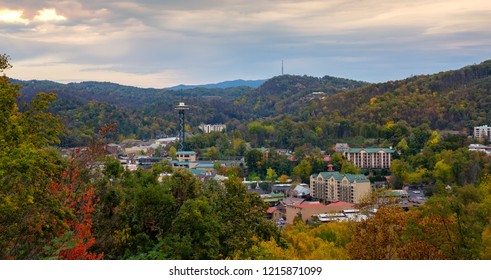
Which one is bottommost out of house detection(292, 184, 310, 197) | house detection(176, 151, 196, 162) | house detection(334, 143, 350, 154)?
house detection(292, 184, 310, 197)

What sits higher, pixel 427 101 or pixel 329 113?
pixel 427 101

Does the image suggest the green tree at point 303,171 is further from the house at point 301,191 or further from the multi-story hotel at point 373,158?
the multi-story hotel at point 373,158

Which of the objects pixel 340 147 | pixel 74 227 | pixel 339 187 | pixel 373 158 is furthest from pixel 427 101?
pixel 74 227

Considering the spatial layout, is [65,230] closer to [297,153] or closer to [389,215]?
[389,215]

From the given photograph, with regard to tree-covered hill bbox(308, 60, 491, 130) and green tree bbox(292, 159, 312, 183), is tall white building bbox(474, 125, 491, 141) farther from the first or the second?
green tree bbox(292, 159, 312, 183)

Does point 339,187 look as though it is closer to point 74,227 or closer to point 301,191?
point 301,191

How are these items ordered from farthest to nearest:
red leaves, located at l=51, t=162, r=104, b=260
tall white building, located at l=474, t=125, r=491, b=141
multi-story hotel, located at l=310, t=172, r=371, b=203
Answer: tall white building, located at l=474, t=125, r=491, b=141
multi-story hotel, located at l=310, t=172, r=371, b=203
red leaves, located at l=51, t=162, r=104, b=260

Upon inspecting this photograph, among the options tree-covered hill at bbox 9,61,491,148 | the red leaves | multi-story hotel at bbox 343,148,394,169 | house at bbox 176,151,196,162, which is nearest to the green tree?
multi-story hotel at bbox 343,148,394,169
